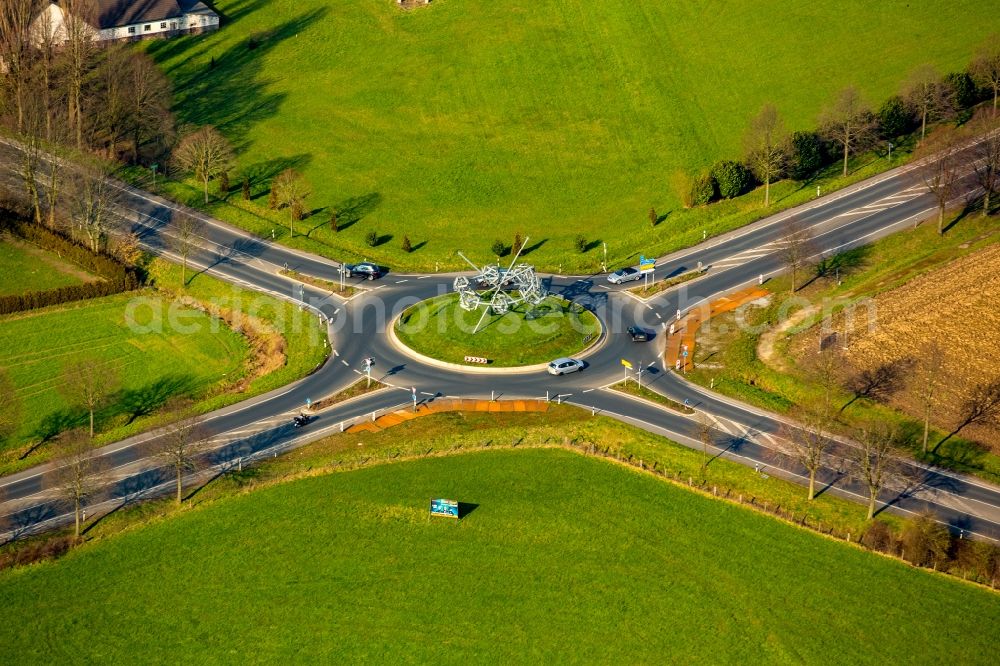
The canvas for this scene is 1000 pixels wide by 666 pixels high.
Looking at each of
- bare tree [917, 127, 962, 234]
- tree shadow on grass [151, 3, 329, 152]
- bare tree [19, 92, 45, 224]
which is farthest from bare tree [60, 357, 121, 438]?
bare tree [917, 127, 962, 234]

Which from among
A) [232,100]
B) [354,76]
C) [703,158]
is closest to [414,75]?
[354,76]

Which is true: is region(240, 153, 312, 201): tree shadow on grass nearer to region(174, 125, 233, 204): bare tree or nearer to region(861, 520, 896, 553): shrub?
region(174, 125, 233, 204): bare tree

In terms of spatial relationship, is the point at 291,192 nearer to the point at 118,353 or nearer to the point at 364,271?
the point at 364,271

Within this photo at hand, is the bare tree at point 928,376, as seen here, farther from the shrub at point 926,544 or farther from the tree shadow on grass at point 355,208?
the tree shadow on grass at point 355,208

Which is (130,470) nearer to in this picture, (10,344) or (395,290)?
(10,344)

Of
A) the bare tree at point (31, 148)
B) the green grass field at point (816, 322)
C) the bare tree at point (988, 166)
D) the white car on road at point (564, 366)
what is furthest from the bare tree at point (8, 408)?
the bare tree at point (988, 166)

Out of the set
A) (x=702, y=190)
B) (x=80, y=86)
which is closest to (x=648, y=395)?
(x=702, y=190)
